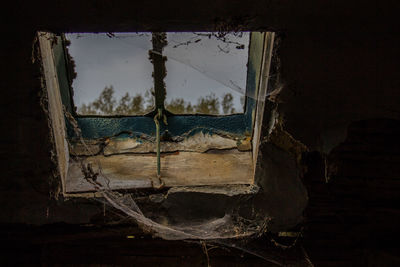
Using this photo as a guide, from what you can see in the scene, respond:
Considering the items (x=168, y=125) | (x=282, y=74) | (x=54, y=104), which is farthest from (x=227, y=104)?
(x=54, y=104)

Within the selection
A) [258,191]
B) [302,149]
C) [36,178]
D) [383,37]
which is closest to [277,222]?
[258,191]

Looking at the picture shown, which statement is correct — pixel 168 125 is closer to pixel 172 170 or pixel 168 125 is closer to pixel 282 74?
pixel 172 170

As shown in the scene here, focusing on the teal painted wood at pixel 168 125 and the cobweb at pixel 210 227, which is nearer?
the cobweb at pixel 210 227

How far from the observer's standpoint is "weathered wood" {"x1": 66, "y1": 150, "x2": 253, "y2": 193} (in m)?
1.85

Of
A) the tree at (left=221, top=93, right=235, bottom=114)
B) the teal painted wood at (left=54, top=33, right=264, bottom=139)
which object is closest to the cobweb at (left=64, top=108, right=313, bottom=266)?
the teal painted wood at (left=54, top=33, right=264, bottom=139)

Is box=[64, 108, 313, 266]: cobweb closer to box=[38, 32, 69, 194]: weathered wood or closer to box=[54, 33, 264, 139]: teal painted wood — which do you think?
box=[38, 32, 69, 194]: weathered wood

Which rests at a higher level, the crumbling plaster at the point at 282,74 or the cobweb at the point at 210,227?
the crumbling plaster at the point at 282,74

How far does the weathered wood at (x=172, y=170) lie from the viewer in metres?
1.85

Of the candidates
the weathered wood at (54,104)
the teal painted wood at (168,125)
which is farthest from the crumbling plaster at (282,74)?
the teal painted wood at (168,125)

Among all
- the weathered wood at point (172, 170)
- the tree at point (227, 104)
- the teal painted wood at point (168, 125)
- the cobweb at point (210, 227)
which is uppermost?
the tree at point (227, 104)

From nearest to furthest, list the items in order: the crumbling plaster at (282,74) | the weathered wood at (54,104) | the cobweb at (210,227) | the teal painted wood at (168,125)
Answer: the crumbling plaster at (282,74) → the weathered wood at (54,104) → the cobweb at (210,227) → the teal painted wood at (168,125)

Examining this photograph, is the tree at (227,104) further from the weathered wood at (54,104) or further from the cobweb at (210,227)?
the weathered wood at (54,104)

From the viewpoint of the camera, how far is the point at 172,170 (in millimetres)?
1948

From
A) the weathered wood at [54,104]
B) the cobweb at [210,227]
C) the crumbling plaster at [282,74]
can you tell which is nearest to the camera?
the crumbling plaster at [282,74]
